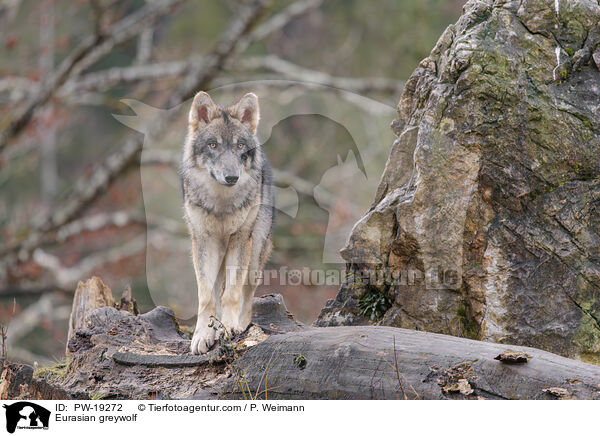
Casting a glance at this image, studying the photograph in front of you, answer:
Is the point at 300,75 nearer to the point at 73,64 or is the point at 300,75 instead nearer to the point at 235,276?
the point at 73,64

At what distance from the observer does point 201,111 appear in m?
5.18

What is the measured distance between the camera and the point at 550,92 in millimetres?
4582

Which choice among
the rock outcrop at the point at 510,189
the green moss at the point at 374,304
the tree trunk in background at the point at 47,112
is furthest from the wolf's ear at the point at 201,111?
the tree trunk in background at the point at 47,112

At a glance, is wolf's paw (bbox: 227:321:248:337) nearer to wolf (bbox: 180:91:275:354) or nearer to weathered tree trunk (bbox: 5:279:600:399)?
wolf (bbox: 180:91:275:354)

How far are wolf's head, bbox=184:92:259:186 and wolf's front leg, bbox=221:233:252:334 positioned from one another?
58 cm

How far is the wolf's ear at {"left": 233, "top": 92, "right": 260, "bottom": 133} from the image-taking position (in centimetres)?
520

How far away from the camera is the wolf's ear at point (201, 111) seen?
5.11 m

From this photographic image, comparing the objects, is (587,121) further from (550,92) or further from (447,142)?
(447,142)

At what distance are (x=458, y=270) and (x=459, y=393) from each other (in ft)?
4.72

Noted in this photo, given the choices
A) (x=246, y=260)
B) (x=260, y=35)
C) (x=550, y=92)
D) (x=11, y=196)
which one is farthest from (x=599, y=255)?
(x=11, y=196)

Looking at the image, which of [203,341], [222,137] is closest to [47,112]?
[222,137]

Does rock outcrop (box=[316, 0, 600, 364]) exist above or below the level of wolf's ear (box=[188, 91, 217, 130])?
below

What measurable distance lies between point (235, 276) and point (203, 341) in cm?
73
